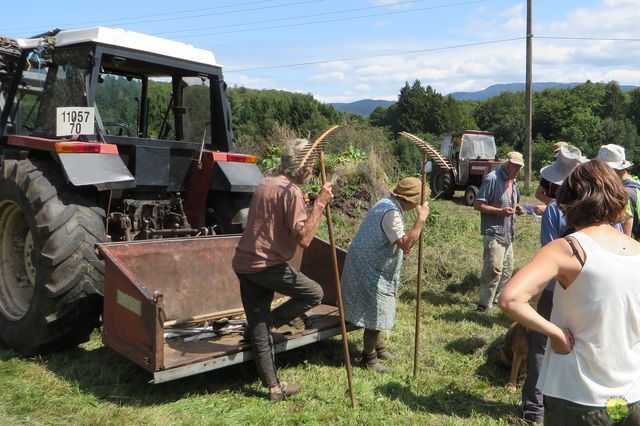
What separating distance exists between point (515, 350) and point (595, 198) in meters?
2.30

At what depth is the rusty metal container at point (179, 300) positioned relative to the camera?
137 inches

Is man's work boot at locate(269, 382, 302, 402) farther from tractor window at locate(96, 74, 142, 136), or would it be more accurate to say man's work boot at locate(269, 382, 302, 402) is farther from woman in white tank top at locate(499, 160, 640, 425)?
tractor window at locate(96, 74, 142, 136)

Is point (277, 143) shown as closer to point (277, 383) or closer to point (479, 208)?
point (479, 208)

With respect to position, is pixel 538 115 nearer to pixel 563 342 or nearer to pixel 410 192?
pixel 410 192

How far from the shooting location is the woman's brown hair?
2.11 metres

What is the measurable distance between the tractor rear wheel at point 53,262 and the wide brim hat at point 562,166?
3073mm

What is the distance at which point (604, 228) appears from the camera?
6.89 ft

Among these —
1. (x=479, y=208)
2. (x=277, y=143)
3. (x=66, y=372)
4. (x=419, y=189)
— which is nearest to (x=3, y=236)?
(x=66, y=372)

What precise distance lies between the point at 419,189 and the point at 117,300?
2122 millimetres

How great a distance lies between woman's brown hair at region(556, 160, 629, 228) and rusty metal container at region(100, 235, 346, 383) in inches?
87.9

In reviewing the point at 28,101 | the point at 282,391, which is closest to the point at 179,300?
the point at 282,391

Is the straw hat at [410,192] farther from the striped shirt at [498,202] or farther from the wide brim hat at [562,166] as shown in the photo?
the striped shirt at [498,202]

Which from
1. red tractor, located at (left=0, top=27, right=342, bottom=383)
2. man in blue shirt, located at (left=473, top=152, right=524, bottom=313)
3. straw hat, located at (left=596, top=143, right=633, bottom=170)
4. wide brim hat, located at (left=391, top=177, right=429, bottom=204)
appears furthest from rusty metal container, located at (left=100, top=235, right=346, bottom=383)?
straw hat, located at (left=596, top=143, right=633, bottom=170)

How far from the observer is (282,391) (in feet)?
12.6
